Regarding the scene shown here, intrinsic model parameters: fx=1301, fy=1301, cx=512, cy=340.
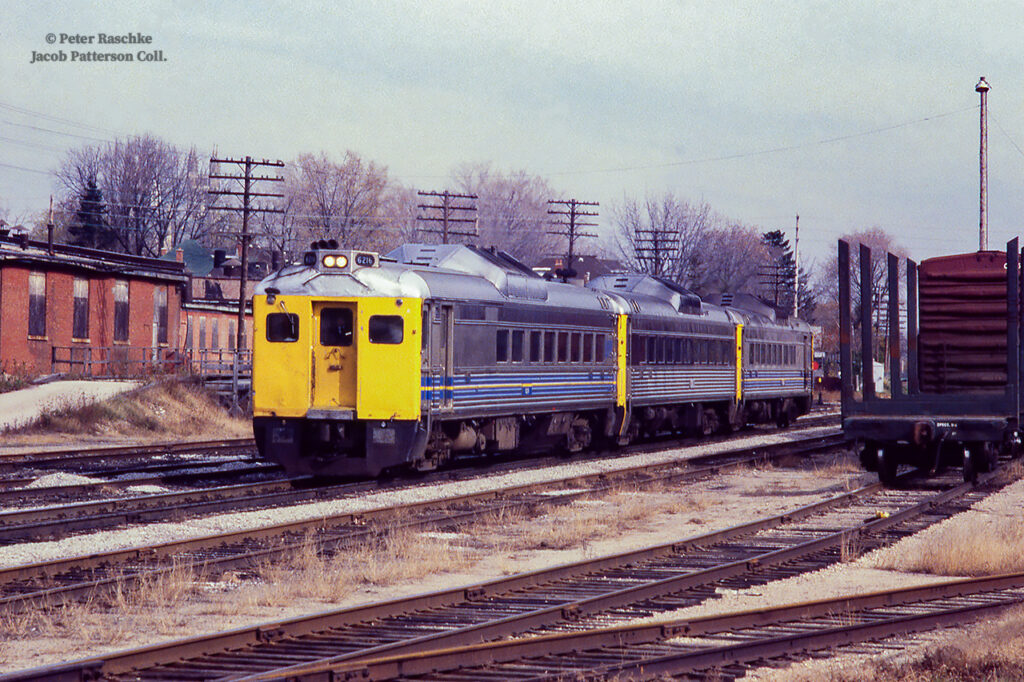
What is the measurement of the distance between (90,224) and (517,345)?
69.1 metres

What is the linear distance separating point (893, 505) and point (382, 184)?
3022 inches

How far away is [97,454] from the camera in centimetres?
2314

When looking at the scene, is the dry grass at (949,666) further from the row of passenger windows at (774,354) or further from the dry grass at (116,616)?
the row of passenger windows at (774,354)

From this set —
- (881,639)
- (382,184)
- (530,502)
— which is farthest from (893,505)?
(382,184)

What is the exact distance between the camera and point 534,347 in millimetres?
21938

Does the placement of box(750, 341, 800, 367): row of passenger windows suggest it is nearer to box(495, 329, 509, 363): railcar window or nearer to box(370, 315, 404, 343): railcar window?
box(495, 329, 509, 363): railcar window

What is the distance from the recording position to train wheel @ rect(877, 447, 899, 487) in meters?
19.7

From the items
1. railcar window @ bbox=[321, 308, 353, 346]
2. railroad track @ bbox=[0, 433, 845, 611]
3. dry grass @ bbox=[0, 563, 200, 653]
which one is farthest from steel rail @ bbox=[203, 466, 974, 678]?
railcar window @ bbox=[321, 308, 353, 346]

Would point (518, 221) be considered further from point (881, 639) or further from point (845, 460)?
point (881, 639)

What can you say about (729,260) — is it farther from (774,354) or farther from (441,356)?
(441,356)

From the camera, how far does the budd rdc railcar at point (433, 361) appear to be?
1809 cm

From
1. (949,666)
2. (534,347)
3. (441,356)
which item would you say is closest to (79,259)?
(534,347)

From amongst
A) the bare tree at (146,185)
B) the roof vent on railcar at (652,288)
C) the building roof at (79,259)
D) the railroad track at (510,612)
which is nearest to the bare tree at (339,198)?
the bare tree at (146,185)

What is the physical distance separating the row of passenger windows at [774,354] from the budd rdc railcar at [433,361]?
8280mm
